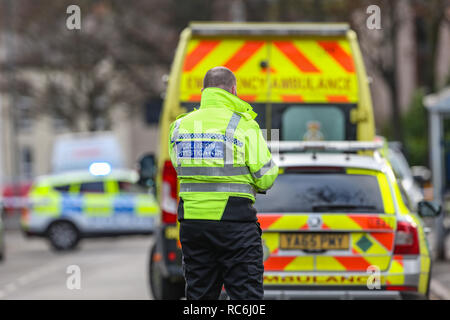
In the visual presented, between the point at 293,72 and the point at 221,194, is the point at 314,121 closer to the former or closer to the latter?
the point at 293,72

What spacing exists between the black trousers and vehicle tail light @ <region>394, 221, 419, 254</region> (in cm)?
217

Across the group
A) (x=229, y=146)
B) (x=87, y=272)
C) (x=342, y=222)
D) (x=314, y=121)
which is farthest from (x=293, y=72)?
(x=87, y=272)

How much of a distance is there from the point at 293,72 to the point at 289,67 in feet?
0.24

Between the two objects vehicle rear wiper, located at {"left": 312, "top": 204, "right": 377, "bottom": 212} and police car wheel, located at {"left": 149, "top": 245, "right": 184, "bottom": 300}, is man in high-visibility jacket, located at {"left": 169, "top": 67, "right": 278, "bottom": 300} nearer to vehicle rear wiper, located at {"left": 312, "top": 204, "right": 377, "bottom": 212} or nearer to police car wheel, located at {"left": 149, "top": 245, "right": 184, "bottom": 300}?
vehicle rear wiper, located at {"left": 312, "top": 204, "right": 377, "bottom": 212}

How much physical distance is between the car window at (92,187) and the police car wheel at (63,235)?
0.82 m

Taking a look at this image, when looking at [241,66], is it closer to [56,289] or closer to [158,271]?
[158,271]

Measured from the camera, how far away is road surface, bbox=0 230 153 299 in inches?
484

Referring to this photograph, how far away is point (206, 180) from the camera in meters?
5.30

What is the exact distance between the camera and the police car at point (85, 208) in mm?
21797

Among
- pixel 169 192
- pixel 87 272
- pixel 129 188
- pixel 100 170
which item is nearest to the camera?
pixel 169 192

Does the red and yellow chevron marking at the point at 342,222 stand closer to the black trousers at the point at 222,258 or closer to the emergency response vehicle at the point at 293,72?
the black trousers at the point at 222,258

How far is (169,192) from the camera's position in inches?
349

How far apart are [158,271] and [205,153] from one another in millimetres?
4533

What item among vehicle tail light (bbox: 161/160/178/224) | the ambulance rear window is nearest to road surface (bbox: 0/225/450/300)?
the ambulance rear window
